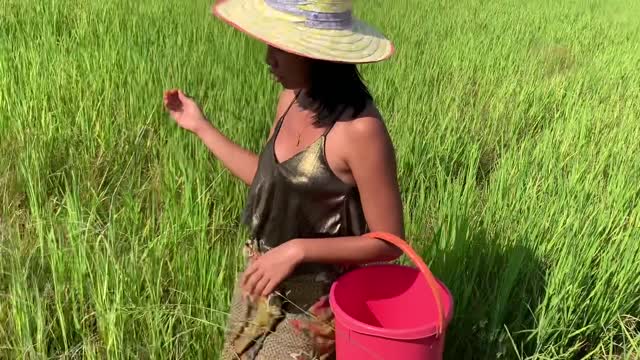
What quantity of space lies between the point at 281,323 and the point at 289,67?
0.50m

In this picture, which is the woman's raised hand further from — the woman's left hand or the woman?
the woman's left hand

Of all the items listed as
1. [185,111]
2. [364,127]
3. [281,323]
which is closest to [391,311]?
[281,323]

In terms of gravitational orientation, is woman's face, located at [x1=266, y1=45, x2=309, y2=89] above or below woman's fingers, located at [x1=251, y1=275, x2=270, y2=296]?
above

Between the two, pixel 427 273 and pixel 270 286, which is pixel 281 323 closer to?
pixel 270 286

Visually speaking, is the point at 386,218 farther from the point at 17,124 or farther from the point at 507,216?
the point at 17,124

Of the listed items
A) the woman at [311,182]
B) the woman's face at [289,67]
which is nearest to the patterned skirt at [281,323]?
the woman at [311,182]

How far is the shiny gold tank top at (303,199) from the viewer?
100 cm

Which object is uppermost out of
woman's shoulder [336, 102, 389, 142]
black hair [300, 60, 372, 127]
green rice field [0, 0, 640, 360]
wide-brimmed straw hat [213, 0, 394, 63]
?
wide-brimmed straw hat [213, 0, 394, 63]

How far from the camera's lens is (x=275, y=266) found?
3.03ft

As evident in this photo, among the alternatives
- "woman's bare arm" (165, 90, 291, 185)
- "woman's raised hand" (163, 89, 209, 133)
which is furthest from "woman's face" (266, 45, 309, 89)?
"woman's raised hand" (163, 89, 209, 133)

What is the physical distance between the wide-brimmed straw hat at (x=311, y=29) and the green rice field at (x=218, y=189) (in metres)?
0.56

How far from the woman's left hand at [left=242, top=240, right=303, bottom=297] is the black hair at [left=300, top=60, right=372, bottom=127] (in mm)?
233

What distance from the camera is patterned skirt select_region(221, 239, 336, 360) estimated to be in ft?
3.58

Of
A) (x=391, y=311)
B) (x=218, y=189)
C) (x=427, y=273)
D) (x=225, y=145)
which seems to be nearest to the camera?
(x=427, y=273)
